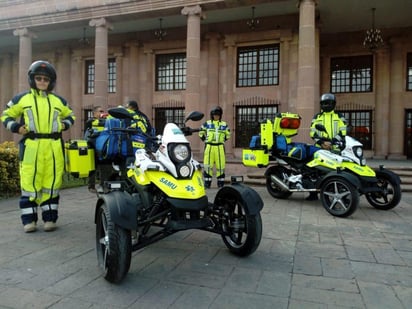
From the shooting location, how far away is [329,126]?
6.91 meters

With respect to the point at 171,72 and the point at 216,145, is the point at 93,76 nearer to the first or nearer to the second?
the point at 171,72

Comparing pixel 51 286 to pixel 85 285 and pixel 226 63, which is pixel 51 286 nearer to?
pixel 85 285

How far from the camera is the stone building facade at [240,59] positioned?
15086mm

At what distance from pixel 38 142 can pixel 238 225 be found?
2.81 meters

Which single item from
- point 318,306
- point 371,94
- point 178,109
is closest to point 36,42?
point 178,109

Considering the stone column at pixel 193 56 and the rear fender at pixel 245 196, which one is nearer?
the rear fender at pixel 245 196

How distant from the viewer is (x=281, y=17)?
1551cm

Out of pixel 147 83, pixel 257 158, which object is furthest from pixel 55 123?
pixel 147 83

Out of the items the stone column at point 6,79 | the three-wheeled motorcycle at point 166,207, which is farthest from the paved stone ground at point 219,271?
the stone column at point 6,79

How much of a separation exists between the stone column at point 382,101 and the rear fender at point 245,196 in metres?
14.3

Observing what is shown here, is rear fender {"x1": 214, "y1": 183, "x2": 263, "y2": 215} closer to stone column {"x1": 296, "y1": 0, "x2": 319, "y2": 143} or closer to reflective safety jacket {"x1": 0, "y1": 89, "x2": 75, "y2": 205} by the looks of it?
reflective safety jacket {"x1": 0, "y1": 89, "x2": 75, "y2": 205}

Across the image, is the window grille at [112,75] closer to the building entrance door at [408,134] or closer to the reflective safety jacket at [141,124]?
the building entrance door at [408,134]

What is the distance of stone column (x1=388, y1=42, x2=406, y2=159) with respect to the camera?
15922mm

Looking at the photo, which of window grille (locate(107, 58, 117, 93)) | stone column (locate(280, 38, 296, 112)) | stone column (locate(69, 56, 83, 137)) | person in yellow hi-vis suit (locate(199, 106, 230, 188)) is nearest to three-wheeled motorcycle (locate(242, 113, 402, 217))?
person in yellow hi-vis suit (locate(199, 106, 230, 188))
